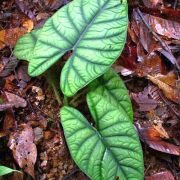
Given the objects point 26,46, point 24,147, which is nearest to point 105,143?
point 24,147

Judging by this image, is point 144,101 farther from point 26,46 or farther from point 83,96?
point 26,46

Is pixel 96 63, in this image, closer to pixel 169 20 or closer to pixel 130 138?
pixel 130 138

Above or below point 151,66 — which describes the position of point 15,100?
below

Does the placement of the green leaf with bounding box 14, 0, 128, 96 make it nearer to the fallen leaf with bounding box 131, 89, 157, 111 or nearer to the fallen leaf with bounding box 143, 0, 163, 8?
the fallen leaf with bounding box 131, 89, 157, 111

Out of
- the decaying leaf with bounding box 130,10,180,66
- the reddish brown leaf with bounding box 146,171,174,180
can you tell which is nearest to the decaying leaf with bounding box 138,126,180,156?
the reddish brown leaf with bounding box 146,171,174,180

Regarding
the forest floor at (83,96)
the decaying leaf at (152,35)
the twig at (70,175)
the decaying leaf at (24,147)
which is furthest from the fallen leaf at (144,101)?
the decaying leaf at (24,147)

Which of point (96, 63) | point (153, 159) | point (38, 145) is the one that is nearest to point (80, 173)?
point (38, 145)

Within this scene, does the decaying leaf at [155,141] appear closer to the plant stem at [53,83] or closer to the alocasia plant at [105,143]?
the alocasia plant at [105,143]
